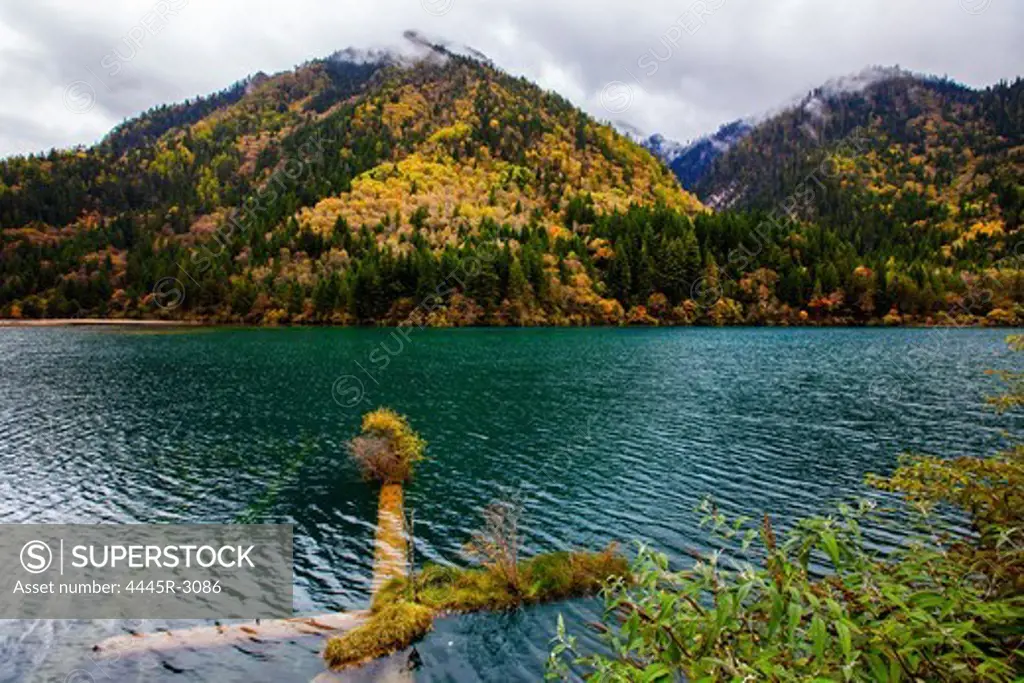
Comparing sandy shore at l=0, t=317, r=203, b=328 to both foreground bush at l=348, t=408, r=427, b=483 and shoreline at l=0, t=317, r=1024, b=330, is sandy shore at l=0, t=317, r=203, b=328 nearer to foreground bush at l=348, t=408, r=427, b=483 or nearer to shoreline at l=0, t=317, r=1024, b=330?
shoreline at l=0, t=317, r=1024, b=330

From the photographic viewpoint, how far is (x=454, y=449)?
1567 inches

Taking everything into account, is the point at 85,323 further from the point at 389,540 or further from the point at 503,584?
the point at 503,584

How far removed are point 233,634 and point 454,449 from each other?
2286 cm

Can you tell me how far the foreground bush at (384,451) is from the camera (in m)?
32.8

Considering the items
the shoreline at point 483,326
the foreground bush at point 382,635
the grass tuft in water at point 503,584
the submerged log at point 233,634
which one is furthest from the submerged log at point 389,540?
the shoreline at point 483,326

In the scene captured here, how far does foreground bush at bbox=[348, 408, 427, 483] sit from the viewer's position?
32.8 m

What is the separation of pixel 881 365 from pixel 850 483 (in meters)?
57.4

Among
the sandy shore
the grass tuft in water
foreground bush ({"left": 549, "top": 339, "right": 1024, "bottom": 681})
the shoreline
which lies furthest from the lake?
the sandy shore

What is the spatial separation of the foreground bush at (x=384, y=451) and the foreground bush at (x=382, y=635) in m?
15.1

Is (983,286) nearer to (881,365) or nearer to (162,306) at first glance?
(881,365)

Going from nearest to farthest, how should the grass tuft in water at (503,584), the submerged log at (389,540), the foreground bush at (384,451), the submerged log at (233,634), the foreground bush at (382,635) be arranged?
the foreground bush at (382,635) → the submerged log at (233,634) → the grass tuft in water at (503,584) → the submerged log at (389,540) → the foreground bush at (384,451)

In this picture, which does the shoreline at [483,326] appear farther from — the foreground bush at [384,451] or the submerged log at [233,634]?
the submerged log at [233,634]

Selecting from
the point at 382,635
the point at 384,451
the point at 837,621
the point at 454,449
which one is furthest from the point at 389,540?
the point at 837,621

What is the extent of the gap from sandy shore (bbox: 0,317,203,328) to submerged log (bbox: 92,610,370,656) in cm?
16409
